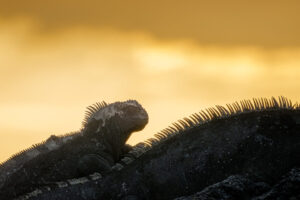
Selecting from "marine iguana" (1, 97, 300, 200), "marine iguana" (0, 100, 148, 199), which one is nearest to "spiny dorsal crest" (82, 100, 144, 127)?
"marine iguana" (0, 100, 148, 199)

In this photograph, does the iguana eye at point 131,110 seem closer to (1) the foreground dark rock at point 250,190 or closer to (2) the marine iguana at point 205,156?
(2) the marine iguana at point 205,156

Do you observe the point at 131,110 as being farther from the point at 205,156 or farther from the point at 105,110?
the point at 205,156

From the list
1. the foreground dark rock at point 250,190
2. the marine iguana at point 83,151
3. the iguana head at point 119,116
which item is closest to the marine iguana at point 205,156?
the foreground dark rock at point 250,190

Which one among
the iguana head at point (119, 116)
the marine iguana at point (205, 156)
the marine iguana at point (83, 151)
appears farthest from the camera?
the iguana head at point (119, 116)

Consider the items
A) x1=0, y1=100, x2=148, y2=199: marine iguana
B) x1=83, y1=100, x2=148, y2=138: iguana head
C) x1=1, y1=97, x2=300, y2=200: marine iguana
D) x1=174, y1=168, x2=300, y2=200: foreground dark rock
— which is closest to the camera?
x1=174, y1=168, x2=300, y2=200: foreground dark rock

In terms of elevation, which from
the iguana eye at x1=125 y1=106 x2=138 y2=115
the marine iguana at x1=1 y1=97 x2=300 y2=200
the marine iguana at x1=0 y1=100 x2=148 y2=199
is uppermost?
the iguana eye at x1=125 y1=106 x2=138 y2=115

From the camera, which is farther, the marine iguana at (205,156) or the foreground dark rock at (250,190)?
the marine iguana at (205,156)

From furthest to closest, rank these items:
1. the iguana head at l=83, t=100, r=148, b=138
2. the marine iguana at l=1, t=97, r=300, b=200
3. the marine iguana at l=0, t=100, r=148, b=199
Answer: the iguana head at l=83, t=100, r=148, b=138
the marine iguana at l=0, t=100, r=148, b=199
the marine iguana at l=1, t=97, r=300, b=200

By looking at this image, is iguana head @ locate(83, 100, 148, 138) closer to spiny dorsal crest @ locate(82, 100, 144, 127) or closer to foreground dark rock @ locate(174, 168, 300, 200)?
spiny dorsal crest @ locate(82, 100, 144, 127)
